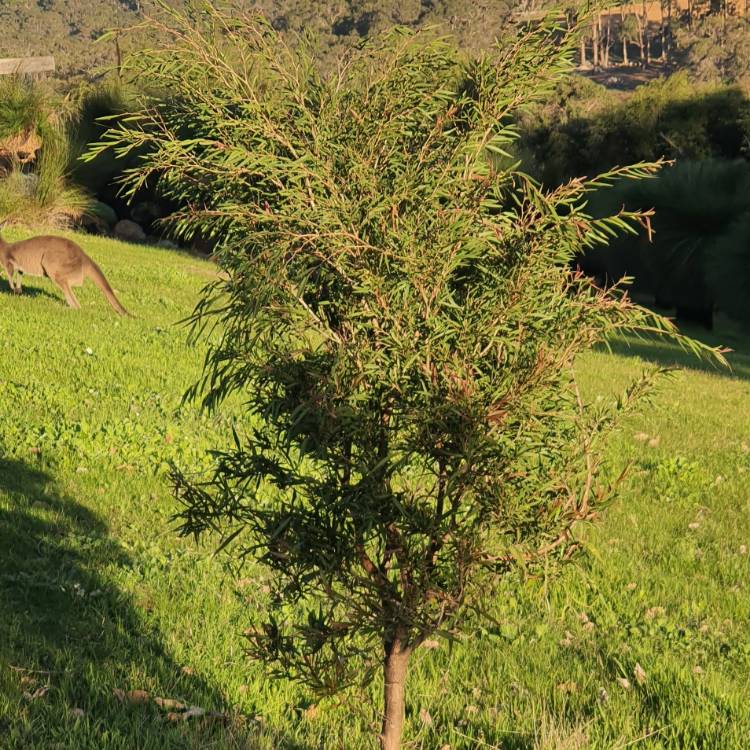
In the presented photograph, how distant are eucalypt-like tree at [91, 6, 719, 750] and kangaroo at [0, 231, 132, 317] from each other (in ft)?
37.1

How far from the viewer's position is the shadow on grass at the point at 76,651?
4570 mm

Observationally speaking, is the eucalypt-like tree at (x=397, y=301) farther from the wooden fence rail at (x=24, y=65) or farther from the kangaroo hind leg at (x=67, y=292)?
the wooden fence rail at (x=24, y=65)

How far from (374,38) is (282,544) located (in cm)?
193

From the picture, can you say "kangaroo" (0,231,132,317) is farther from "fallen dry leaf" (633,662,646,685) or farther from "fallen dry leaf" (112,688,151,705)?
"fallen dry leaf" (633,662,646,685)

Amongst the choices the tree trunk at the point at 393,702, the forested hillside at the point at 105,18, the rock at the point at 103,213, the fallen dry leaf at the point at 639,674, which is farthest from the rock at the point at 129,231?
the forested hillside at the point at 105,18

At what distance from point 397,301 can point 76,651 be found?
11.0 ft

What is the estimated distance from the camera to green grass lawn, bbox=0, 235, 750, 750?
487 centimetres

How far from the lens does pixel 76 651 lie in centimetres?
541

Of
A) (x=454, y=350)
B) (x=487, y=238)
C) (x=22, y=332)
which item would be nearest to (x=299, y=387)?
(x=454, y=350)

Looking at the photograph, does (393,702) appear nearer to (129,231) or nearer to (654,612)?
(654,612)

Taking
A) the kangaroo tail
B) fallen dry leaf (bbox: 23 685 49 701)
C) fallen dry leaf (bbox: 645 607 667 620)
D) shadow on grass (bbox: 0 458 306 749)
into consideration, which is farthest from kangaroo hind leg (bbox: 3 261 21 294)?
fallen dry leaf (bbox: 645 607 667 620)

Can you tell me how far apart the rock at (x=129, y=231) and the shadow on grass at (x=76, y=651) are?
78.8ft

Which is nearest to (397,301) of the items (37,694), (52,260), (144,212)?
(37,694)

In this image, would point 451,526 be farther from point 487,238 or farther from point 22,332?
point 22,332
